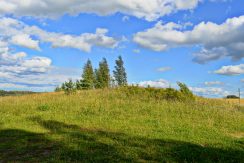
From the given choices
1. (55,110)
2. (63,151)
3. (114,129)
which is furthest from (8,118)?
(63,151)

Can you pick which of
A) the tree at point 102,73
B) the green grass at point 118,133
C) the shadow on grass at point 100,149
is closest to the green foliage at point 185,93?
the green grass at point 118,133

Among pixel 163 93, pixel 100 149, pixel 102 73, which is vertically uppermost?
pixel 102 73

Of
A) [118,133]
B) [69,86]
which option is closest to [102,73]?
[69,86]

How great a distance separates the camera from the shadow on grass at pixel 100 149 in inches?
396

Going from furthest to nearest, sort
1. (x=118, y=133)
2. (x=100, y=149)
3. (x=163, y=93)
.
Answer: (x=163, y=93)
(x=118, y=133)
(x=100, y=149)

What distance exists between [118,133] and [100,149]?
9.73ft

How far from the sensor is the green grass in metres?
10.4

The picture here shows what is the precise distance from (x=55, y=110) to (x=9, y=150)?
9.03 metres

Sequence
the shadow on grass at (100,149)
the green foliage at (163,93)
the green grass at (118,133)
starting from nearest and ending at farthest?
the shadow on grass at (100,149), the green grass at (118,133), the green foliage at (163,93)

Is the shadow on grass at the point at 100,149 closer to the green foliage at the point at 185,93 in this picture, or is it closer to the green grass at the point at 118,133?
the green grass at the point at 118,133

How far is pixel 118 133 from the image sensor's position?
1393cm

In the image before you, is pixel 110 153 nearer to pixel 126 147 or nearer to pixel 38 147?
pixel 126 147

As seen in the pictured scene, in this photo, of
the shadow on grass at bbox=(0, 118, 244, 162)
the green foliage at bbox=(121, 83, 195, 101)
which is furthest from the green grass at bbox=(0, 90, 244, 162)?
the green foliage at bbox=(121, 83, 195, 101)

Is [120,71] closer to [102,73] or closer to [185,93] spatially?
[102,73]
